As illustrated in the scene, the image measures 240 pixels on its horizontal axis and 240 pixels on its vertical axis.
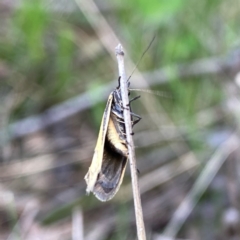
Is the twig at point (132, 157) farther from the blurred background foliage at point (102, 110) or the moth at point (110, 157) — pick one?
the blurred background foliage at point (102, 110)

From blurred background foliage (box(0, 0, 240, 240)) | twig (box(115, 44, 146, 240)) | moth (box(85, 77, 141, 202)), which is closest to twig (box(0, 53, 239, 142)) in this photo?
blurred background foliage (box(0, 0, 240, 240))

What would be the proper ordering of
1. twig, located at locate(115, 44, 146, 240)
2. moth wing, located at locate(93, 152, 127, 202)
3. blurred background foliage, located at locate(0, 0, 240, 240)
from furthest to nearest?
blurred background foliage, located at locate(0, 0, 240, 240)
moth wing, located at locate(93, 152, 127, 202)
twig, located at locate(115, 44, 146, 240)

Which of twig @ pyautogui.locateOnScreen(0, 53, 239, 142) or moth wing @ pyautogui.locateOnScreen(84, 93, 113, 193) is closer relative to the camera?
moth wing @ pyautogui.locateOnScreen(84, 93, 113, 193)

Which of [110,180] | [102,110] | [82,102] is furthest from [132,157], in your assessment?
[82,102]

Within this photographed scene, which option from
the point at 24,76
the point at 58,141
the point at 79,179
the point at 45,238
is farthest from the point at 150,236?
the point at 24,76

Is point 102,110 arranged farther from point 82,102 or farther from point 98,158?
point 98,158

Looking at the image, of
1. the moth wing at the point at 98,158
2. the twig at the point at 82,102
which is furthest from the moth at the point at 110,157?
the twig at the point at 82,102

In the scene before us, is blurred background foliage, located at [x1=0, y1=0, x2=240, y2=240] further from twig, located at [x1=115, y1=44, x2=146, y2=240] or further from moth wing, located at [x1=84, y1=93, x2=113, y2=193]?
twig, located at [x1=115, y1=44, x2=146, y2=240]
